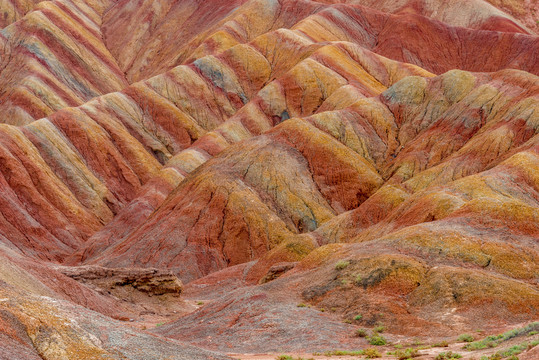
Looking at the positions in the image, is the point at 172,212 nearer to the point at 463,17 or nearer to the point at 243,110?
the point at 243,110

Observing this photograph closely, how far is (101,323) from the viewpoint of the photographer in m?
20.4

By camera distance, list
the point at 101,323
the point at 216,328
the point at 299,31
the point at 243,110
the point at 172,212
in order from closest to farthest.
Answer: the point at 101,323 → the point at 216,328 → the point at 172,212 → the point at 243,110 → the point at 299,31

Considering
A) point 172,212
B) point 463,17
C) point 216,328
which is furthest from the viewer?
point 463,17

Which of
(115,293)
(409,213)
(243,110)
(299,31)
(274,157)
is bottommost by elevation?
(115,293)

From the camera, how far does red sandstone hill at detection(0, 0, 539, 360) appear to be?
99.8 ft

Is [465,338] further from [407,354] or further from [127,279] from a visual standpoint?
[127,279]

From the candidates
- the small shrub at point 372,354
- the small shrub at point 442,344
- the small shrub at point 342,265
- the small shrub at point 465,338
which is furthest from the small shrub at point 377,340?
the small shrub at point 342,265

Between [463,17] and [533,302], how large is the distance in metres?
133

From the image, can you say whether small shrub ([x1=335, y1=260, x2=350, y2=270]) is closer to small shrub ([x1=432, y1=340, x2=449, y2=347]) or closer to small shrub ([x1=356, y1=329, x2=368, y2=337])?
small shrub ([x1=356, y1=329, x2=368, y2=337])

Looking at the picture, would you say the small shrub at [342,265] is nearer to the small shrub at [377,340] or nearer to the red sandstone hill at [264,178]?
the red sandstone hill at [264,178]

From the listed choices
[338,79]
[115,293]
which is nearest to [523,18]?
[338,79]

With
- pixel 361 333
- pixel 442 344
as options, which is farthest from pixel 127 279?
pixel 442 344

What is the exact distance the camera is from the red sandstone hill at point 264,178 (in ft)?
99.8

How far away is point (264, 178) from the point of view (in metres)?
75.7
